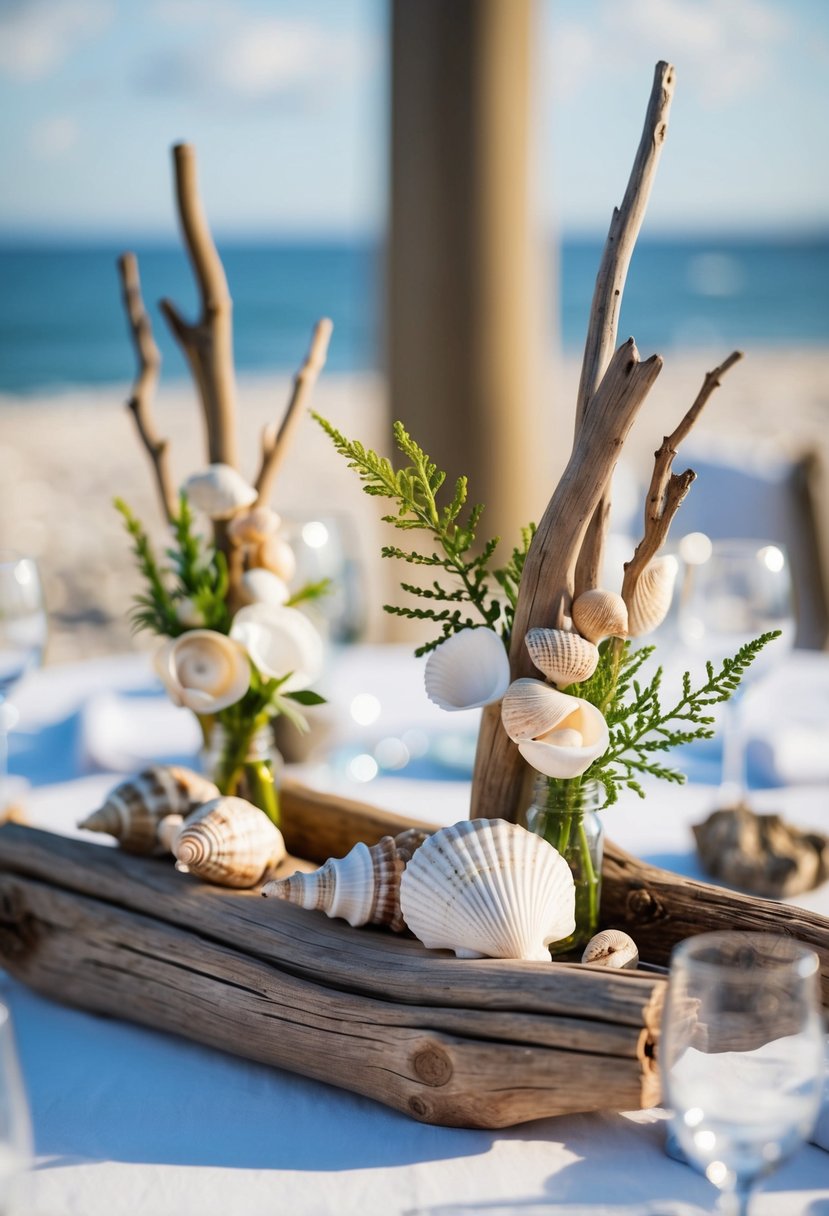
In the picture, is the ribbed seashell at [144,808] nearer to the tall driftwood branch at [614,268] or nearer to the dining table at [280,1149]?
the dining table at [280,1149]

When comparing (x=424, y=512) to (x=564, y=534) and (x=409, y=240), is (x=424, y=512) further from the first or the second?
(x=409, y=240)

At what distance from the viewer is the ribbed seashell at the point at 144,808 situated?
2.93ft

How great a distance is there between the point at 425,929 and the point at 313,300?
21986 mm

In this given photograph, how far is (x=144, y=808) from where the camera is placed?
0.90 m

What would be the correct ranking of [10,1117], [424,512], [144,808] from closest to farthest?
[10,1117] < [424,512] < [144,808]

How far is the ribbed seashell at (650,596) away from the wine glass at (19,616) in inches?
23.9

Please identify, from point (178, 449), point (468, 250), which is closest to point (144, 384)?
point (468, 250)

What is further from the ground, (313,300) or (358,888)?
(313,300)

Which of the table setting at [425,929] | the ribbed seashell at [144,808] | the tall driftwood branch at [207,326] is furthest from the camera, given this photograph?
the tall driftwood branch at [207,326]

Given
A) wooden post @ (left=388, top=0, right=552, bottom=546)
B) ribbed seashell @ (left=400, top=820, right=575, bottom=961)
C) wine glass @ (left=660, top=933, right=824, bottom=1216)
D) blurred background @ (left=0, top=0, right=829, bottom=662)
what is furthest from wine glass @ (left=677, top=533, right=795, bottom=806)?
wooden post @ (left=388, top=0, right=552, bottom=546)

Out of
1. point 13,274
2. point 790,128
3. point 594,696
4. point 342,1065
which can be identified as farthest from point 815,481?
point 790,128

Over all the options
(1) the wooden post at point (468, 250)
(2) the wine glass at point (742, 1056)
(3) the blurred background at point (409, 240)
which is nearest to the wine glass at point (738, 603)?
(3) the blurred background at point (409, 240)

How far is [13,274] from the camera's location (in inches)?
862

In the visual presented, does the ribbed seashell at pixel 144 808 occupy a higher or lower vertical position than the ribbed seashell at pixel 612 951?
higher
